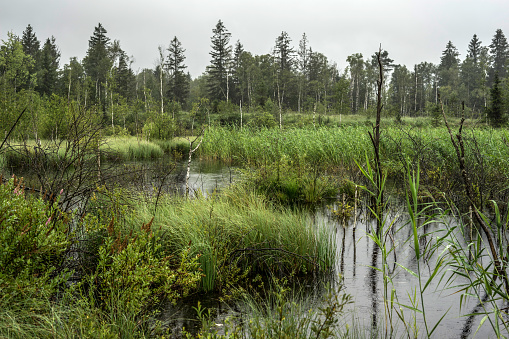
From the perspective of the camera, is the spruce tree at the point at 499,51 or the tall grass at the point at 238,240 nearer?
the tall grass at the point at 238,240

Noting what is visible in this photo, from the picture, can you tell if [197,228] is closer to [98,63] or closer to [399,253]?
[399,253]

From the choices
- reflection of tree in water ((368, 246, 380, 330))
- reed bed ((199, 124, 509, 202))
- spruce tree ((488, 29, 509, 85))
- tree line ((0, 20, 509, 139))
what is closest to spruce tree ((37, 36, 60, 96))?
tree line ((0, 20, 509, 139))

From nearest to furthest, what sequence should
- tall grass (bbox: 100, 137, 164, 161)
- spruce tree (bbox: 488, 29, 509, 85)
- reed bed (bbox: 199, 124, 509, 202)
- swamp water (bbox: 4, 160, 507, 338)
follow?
1. swamp water (bbox: 4, 160, 507, 338)
2. reed bed (bbox: 199, 124, 509, 202)
3. tall grass (bbox: 100, 137, 164, 161)
4. spruce tree (bbox: 488, 29, 509, 85)

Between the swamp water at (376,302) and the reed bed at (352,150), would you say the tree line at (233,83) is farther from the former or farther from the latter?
the swamp water at (376,302)

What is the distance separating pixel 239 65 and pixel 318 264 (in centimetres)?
5695

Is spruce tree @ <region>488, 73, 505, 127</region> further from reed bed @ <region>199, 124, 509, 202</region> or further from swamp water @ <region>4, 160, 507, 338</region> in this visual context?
swamp water @ <region>4, 160, 507, 338</region>

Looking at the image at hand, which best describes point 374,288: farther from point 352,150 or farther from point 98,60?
point 98,60

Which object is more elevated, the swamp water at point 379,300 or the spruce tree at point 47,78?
the spruce tree at point 47,78

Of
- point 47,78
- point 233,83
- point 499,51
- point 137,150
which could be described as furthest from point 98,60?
point 499,51

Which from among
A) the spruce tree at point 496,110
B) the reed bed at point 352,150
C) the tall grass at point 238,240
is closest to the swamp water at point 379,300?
the tall grass at point 238,240

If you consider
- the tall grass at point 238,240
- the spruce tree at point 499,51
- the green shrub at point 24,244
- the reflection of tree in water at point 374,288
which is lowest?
the reflection of tree in water at point 374,288

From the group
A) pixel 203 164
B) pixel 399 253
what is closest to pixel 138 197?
pixel 399 253

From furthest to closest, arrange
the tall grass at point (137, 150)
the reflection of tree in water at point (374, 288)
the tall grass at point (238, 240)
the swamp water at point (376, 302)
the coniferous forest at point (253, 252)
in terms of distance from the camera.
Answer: the tall grass at point (137, 150) < the tall grass at point (238, 240) < the reflection of tree in water at point (374, 288) < the swamp water at point (376, 302) < the coniferous forest at point (253, 252)

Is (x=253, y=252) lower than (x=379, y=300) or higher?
higher
